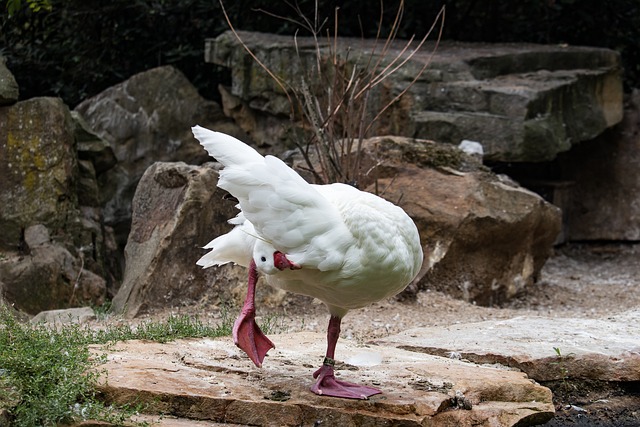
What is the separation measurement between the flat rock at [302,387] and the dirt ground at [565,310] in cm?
A: 45

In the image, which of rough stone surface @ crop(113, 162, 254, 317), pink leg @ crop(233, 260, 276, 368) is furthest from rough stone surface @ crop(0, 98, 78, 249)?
pink leg @ crop(233, 260, 276, 368)

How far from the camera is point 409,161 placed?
23.3 feet

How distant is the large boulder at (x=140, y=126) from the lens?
908 cm

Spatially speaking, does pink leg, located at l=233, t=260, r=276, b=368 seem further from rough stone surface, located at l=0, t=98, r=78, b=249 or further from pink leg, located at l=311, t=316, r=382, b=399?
rough stone surface, located at l=0, t=98, r=78, b=249

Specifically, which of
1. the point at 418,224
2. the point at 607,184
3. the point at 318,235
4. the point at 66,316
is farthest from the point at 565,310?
the point at 318,235

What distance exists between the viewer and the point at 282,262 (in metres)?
3.55

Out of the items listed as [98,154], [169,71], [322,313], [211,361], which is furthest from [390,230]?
[169,71]

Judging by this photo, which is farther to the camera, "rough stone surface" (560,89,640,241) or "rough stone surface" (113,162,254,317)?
"rough stone surface" (560,89,640,241)

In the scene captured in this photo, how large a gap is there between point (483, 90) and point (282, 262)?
199 inches

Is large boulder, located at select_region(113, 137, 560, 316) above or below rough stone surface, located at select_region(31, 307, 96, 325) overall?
above

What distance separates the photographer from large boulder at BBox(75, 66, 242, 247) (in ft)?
29.8

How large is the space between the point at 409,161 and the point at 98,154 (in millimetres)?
3041

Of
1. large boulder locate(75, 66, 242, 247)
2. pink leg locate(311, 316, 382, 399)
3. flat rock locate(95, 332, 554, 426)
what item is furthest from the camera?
large boulder locate(75, 66, 242, 247)

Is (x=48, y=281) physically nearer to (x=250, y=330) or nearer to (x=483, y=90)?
(x=250, y=330)
